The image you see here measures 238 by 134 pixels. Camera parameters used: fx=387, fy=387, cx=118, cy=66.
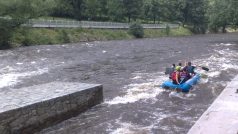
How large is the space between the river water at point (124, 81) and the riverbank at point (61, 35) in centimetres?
458

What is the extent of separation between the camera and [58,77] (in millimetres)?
22719

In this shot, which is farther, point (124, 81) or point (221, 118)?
point (124, 81)

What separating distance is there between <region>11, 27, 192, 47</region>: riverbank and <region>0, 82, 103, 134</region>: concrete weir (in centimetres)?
2731

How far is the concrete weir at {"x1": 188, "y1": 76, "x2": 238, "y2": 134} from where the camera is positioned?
798 centimetres

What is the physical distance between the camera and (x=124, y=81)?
21.3 metres

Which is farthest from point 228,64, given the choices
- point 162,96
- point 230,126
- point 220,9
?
point 220,9

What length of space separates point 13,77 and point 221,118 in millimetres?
15861

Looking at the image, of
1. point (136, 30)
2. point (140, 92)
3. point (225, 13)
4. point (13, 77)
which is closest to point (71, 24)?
point (136, 30)

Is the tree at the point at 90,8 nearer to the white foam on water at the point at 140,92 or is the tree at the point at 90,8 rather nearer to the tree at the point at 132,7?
the tree at the point at 132,7

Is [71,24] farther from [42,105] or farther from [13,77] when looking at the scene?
[42,105]

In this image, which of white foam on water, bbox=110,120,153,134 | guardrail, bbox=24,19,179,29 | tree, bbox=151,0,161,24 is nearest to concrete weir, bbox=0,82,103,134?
white foam on water, bbox=110,120,153,134

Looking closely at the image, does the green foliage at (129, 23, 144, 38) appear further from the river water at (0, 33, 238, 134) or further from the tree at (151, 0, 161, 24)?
the river water at (0, 33, 238, 134)

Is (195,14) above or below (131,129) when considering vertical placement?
above

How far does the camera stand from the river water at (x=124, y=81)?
13.2 metres
